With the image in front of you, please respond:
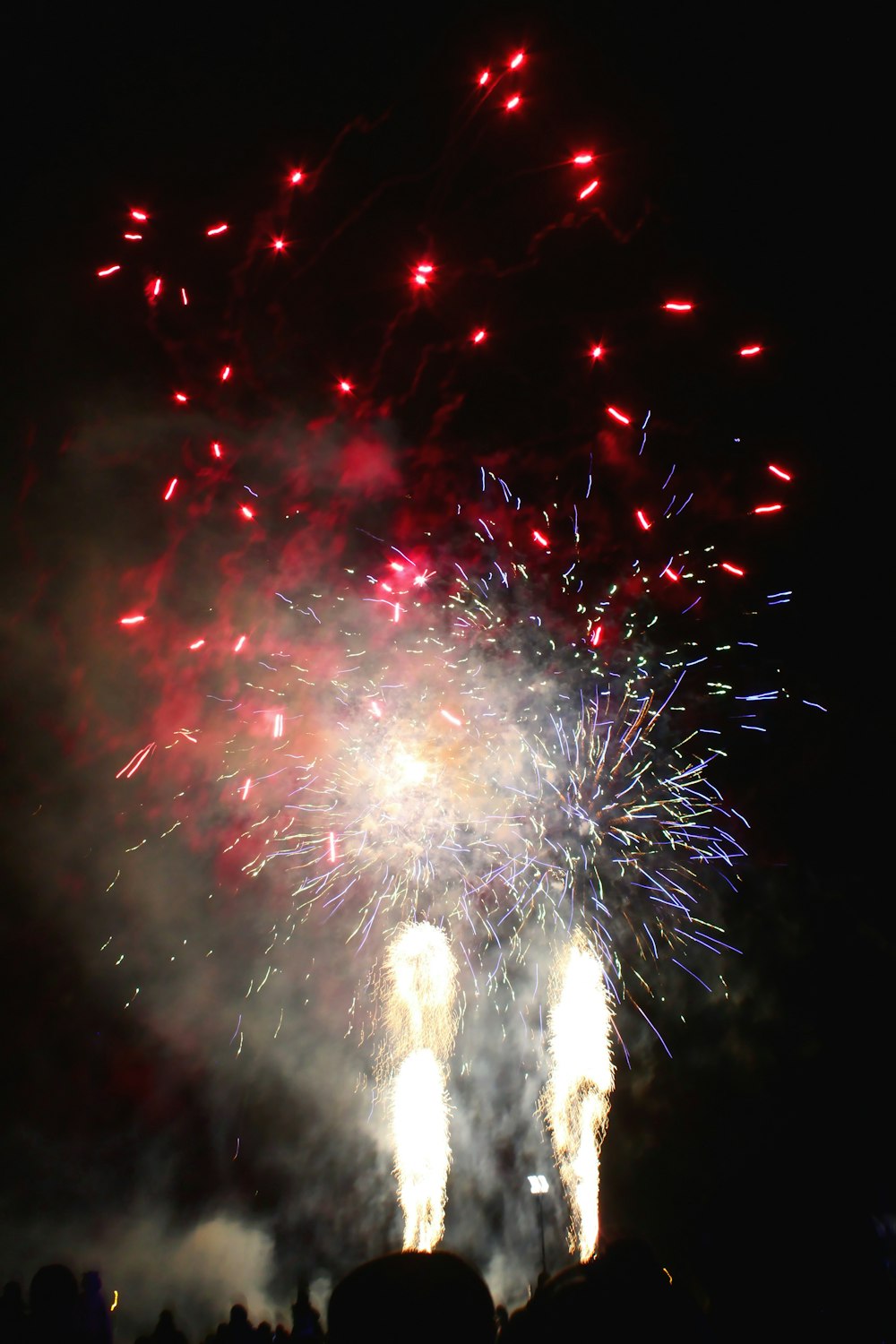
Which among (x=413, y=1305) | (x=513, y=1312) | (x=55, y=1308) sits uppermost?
(x=513, y=1312)

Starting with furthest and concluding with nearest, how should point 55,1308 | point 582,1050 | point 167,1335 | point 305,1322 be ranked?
point 582,1050
point 305,1322
point 167,1335
point 55,1308

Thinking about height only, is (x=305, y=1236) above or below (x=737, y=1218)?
below

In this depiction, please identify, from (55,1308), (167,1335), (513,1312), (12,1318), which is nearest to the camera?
(513,1312)

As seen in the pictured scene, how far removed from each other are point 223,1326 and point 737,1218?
599 centimetres

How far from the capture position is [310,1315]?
299 inches

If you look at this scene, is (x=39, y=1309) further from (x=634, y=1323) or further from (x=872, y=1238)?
(x=872, y=1238)

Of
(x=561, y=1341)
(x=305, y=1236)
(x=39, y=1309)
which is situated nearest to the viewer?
(x=561, y=1341)

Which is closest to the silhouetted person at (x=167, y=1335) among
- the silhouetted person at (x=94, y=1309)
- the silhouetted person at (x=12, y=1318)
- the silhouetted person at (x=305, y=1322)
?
the silhouetted person at (x=94, y=1309)

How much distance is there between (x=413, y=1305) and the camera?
6.69 feet

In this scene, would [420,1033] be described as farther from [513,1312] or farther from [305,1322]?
[513,1312]

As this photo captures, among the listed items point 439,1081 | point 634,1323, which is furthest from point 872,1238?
point 439,1081

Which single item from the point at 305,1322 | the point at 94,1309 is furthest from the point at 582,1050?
the point at 94,1309

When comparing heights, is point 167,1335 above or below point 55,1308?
below

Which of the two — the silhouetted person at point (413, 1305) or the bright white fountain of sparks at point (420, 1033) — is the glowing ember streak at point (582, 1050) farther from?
the silhouetted person at point (413, 1305)
